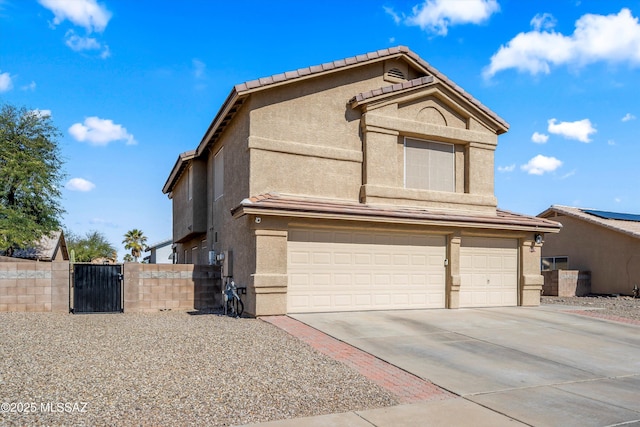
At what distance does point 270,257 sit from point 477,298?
7346 millimetres

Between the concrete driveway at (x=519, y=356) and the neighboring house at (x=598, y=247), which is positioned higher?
the neighboring house at (x=598, y=247)

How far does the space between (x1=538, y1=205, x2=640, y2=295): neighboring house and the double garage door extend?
12.5m

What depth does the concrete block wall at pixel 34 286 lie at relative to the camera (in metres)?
15.6

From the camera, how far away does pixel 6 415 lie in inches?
228

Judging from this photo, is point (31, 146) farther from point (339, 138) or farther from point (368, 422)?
point (368, 422)

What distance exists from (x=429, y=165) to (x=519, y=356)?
882 cm

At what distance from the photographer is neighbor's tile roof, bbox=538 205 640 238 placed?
25.1 m

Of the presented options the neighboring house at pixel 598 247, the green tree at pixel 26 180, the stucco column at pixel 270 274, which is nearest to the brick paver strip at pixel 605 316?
the stucco column at pixel 270 274

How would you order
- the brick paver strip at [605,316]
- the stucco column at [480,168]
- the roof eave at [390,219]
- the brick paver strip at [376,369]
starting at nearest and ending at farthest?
the brick paver strip at [376,369] < the roof eave at [390,219] < the brick paver strip at [605,316] < the stucco column at [480,168]

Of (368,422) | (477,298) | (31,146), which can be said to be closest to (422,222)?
(477,298)

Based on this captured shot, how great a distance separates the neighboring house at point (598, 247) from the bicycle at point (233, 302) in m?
19.6

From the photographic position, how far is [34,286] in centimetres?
1572

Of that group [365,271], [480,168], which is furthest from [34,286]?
[480,168]

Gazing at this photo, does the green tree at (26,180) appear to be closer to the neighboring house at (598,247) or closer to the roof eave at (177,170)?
the roof eave at (177,170)
